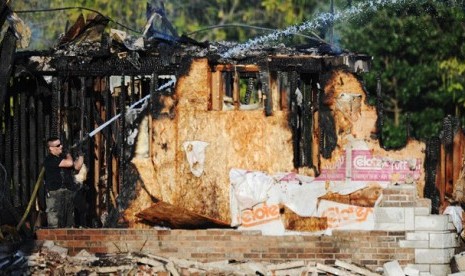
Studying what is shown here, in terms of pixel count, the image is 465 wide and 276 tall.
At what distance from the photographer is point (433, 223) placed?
1689 centimetres

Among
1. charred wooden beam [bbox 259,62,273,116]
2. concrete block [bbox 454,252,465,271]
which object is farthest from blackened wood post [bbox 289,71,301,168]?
concrete block [bbox 454,252,465,271]

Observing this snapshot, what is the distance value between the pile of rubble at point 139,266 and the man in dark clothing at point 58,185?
0.69m

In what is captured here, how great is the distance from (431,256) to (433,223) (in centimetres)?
42

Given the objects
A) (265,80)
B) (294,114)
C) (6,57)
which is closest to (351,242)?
(294,114)

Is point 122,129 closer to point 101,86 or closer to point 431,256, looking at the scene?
point 101,86

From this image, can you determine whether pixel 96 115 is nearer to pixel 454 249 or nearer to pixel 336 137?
pixel 336 137

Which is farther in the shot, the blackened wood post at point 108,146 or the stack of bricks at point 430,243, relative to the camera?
the blackened wood post at point 108,146

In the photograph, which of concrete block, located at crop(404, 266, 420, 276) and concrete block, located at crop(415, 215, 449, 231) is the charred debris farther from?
concrete block, located at crop(404, 266, 420, 276)

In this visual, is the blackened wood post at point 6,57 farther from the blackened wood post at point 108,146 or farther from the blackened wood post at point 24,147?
the blackened wood post at point 108,146

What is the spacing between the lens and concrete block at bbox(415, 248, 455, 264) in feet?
55.5

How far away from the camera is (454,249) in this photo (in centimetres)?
1719

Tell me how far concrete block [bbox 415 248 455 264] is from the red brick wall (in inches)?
4.0

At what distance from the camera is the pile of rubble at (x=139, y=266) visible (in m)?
16.5

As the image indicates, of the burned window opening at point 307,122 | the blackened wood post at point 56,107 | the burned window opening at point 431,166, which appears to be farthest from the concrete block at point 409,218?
the blackened wood post at point 56,107
